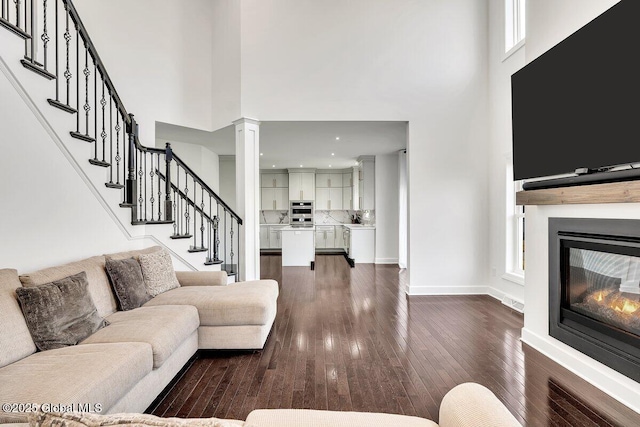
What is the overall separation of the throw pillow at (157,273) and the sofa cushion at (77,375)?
1254 mm

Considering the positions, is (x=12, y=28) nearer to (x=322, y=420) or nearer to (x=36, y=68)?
(x=36, y=68)

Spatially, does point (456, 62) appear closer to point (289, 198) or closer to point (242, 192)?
point (242, 192)

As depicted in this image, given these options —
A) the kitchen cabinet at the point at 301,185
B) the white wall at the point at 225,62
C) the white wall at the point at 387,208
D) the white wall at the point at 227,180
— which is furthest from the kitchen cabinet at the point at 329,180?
the white wall at the point at 225,62

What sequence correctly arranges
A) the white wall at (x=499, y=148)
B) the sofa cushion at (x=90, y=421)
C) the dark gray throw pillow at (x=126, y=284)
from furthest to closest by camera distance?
the white wall at (x=499, y=148) → the dark gray throw pillow at (x=126, y=284) → the sofa cushion at (x=90, y=421)

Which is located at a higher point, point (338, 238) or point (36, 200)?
point (36, 200)

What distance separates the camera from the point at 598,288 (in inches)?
106

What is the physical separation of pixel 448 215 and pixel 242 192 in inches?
132

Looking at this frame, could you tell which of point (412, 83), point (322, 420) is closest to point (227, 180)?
point (412, 83)

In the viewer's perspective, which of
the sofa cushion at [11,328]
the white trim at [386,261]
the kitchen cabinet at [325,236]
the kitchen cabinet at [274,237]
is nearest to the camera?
the sofa cushion at [11,328]

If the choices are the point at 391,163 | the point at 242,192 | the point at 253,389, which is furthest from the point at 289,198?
the point at 253,389

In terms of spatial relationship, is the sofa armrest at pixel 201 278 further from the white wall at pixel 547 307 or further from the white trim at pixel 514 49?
the white trim at pixel 514 49

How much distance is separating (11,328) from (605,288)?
4.02 m

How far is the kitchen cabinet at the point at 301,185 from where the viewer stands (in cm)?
1129

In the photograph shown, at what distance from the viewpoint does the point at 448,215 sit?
5426 mm
